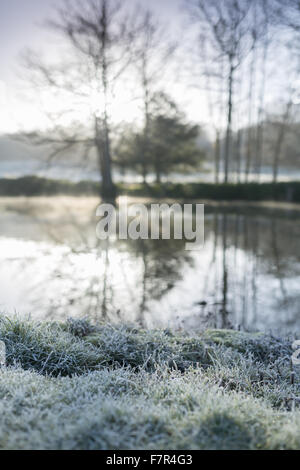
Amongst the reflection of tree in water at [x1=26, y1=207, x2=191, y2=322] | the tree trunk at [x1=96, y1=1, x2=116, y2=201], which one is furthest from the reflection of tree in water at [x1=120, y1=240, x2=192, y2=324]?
the tree trunk at [x1=96, y1=1, x2=116, y2=201]

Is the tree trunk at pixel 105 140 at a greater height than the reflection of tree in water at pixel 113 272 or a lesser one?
greater

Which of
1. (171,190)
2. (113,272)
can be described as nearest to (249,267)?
(113,272)

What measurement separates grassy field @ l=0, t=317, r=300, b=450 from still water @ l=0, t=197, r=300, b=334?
432 millimetres

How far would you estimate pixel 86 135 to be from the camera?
41.0ft

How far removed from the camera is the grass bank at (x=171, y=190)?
1298 cm

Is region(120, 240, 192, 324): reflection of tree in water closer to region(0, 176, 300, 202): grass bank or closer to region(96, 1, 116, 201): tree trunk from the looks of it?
region(96, 1, 116, 201): tree trunk

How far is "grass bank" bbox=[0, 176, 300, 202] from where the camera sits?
1298cm

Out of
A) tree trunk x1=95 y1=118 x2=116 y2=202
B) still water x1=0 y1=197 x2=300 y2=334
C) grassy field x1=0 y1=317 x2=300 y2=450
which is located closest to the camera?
grassy field x1=0 y1=317 x2=300 y2=450

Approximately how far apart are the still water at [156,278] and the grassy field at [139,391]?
0.43m

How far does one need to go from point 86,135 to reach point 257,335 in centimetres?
1073


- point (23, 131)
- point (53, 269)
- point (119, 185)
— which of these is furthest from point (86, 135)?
point (53, 269)

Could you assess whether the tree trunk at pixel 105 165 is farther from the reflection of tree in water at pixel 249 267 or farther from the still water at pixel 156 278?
the still water at pixel 156 278

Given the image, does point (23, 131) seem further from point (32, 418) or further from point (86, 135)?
point (32, 418)

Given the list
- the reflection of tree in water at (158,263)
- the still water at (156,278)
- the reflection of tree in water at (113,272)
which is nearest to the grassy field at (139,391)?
the still water at (156,278)
